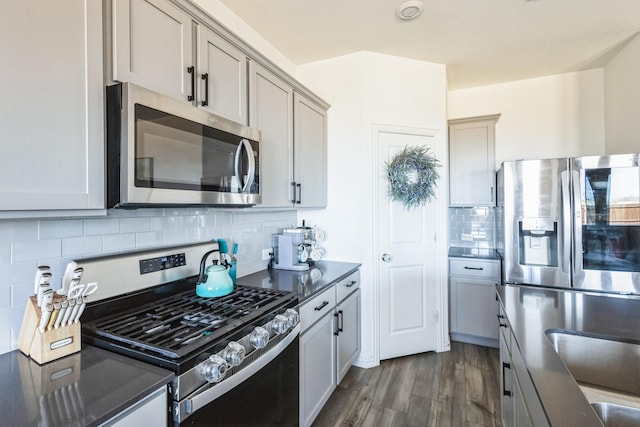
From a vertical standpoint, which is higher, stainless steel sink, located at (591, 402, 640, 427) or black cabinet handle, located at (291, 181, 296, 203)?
black cabinet handle, located at (291, 181, 296, 203)

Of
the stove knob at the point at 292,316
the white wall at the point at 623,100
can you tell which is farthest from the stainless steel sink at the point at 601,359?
the white wall at the point at 623,100

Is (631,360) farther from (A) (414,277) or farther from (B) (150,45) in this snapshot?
(B) (150,45)

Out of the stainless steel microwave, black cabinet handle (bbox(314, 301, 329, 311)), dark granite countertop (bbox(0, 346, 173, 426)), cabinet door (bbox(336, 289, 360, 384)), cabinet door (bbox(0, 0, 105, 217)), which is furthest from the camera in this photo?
cabinet door (bbox(336, 289, 360, 384))

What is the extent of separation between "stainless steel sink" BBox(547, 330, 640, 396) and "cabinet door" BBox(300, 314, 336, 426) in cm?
A: 117

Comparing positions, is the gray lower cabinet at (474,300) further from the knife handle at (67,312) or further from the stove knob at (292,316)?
the knife handle at (67,312)

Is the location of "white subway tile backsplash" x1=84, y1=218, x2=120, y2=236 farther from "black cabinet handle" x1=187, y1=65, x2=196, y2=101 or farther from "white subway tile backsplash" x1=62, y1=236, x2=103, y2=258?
"black cabinet handle" x1=187, y1=65, x2=196, y2=101

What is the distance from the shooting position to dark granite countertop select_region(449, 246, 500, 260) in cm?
→ 312

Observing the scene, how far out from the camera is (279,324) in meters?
1.41

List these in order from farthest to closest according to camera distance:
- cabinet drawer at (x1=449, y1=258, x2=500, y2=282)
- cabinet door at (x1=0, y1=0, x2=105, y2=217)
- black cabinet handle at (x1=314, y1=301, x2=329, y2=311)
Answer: cabinet drawer at (x1=449, y1=258, x2=500, y2=282)
black cabinet handle at (x1=314, y1=301, x2=329, y2=311)
cabinet door at (x1=0, y1=0, x2=105, y2=217)

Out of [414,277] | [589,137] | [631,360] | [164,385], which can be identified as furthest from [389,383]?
[589,137]

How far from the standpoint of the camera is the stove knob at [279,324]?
140 cm

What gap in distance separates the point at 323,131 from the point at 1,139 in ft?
7.27

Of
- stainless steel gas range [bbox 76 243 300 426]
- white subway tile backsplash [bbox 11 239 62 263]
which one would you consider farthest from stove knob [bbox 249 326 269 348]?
white subway tile backsplash [bbox 11 239 62 263]

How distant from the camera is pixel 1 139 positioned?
33.2 inches
